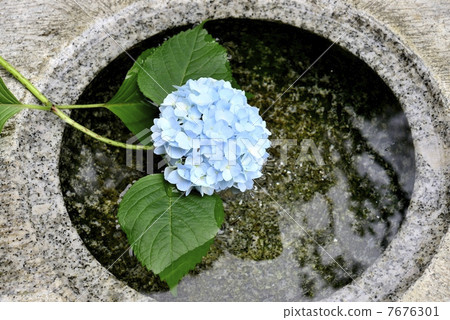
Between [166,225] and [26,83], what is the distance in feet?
1.41

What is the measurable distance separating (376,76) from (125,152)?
27.2 inches

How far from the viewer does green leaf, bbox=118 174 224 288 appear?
91 centimetres

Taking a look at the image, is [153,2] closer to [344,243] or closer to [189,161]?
[189,161]

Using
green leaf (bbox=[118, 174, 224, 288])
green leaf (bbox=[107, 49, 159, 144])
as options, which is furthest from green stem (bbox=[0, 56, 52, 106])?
green leaf (bbox=[118, 174, 224, 288])

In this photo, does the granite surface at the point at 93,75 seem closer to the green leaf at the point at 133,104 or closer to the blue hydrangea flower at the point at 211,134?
the green leaf at the point at 133,104

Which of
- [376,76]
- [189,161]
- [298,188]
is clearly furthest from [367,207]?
[189,161]

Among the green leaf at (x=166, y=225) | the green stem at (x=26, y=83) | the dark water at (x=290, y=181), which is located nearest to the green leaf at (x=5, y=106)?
the green stem at (x=26, y=83)

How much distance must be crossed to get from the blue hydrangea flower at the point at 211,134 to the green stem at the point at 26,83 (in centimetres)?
28

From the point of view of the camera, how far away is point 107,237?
3.77 ft

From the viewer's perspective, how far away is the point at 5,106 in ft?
2.96

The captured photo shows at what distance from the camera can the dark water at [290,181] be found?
3.69ft

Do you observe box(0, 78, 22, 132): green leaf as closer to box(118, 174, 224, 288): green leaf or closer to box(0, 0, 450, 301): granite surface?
box(0, 0, 450, 301): granite surface

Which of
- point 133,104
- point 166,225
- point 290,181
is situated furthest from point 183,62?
point 290,181

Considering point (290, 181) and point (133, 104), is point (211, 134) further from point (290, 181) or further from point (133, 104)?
point (290, 181)
